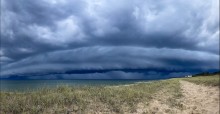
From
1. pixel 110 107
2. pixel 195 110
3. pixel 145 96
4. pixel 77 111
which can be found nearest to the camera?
pixel 77 111

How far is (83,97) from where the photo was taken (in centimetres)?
2383

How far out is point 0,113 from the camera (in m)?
20.4

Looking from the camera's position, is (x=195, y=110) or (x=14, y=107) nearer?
(x=14, y=107)

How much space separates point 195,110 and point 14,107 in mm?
13773

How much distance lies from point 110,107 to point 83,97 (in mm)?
Answer: 3198

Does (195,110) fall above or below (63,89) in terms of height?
below

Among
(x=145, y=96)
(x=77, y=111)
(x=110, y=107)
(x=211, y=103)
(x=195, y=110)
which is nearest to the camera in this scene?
(x=77, y=111)

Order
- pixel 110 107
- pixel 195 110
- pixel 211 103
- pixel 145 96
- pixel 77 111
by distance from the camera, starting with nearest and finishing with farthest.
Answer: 1. pixel 77 111
2. pixel 110 107
3. pixel 195 110
4. pixel 211 103
5. pixel 145 96

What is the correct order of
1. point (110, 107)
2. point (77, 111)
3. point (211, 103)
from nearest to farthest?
point (77, 111) < point (110, 107) < point (211, 103)

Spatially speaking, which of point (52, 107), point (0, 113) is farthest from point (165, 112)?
point (0, 113)

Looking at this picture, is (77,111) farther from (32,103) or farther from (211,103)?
(211,103)

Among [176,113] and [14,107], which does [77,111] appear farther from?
[176,113]

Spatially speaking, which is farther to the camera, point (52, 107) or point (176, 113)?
point (176, 113)

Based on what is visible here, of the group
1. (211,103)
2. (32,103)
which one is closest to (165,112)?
(211,103)
